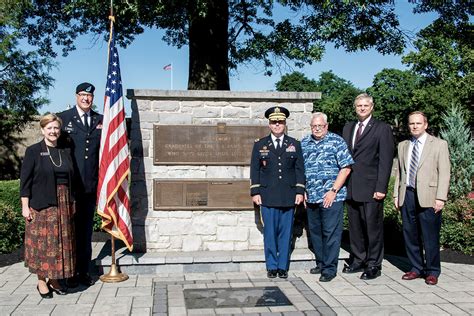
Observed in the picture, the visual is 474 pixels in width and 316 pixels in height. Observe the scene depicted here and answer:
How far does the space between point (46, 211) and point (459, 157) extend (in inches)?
316

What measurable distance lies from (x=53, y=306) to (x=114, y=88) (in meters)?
2.55

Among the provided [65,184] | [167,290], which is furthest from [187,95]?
[167,290]

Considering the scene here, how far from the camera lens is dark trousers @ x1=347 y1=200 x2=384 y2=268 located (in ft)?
19.3

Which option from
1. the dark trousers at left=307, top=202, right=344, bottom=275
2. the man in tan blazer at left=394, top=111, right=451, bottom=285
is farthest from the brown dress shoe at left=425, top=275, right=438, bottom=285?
the dark trousers at left=307, top=202, right=344, bottom=275

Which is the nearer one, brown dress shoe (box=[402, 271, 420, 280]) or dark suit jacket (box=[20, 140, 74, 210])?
dark suit jacket (box=[20, 140, 74, 210])

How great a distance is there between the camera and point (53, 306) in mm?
4867

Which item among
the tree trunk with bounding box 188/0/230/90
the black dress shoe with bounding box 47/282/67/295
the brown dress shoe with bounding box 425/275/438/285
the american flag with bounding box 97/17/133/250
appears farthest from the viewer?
the tree trunk with bounding box 188/0/230/90

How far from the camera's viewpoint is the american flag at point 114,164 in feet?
18.8

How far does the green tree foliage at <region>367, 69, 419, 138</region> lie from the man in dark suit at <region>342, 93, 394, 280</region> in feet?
140

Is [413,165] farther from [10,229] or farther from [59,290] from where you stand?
[10,229]

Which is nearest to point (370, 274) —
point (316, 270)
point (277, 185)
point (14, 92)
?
point (316, 270)

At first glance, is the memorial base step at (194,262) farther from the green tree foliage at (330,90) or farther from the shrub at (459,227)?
the green tree foliage at (330,90)

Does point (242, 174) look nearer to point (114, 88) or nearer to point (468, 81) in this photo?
point (114, 88)

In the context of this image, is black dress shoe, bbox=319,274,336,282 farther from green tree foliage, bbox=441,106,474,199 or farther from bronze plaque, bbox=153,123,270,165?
green tree foliage, bbox=441,106,474,199
